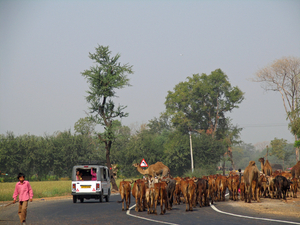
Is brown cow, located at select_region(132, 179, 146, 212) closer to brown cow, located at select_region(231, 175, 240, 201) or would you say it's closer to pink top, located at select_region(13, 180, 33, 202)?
pink top, located at select_region(13, 180, 33, 202)

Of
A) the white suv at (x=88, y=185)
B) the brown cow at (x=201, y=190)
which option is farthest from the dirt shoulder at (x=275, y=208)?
the white suv at (x=88, y=185)

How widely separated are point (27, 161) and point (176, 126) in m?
29.9

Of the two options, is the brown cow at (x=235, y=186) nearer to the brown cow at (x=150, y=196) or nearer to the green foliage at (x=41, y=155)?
the brown cow at (x=150, y=196)

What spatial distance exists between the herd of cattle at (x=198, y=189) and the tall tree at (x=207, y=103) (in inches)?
2052

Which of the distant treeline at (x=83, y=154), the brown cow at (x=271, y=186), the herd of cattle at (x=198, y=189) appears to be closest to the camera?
the herd of cattle at (x=198, y=189)

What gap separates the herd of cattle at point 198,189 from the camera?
16938 millimetres

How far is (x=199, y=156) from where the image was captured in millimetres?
71188

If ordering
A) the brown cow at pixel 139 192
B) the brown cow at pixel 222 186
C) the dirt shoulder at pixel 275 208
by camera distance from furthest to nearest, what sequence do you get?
the brown cow at pixel 222 186 → the brown cow at pixel 139 192 → the dirt shoulder at pixel 275 208

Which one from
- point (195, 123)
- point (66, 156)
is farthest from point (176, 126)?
point (66, 156)

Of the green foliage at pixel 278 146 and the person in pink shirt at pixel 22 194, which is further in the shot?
the green foliage at pixel 278 146

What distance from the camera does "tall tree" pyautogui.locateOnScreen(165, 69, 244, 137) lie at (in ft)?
256

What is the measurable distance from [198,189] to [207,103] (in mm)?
60829

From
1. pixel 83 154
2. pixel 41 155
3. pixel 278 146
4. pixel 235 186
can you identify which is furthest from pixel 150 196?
pixel 278 146

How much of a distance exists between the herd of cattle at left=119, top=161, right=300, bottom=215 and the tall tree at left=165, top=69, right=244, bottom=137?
5212 cm
